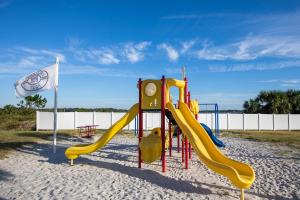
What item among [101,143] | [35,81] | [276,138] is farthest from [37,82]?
[276,138]

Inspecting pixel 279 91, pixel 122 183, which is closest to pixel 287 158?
pixel 122 183

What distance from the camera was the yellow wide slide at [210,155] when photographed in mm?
6605

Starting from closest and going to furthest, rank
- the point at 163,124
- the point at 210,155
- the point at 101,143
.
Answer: the point at 210,155 → the point at 163,124 → the point at 101,143

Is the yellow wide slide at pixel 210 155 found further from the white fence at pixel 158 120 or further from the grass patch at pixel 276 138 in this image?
the white fence at pixel 158 120

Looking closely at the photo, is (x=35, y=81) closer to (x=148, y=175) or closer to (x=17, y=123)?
(x=148, y=175)

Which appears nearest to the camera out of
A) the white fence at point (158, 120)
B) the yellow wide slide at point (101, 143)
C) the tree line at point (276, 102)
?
the yellow wide slide at point (101, 143)

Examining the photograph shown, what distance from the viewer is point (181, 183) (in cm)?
786

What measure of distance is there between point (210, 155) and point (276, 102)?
2834cm

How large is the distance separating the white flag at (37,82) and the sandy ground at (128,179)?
7.71ft

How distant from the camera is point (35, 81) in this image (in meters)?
11.8

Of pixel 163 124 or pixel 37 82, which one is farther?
pixel 37 82

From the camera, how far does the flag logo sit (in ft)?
38.5

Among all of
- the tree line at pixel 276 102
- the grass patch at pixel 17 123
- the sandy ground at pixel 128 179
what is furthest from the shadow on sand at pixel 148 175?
the tree line at pixel 276 102

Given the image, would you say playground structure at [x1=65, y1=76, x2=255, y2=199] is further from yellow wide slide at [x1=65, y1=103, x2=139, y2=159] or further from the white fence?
the white fence
